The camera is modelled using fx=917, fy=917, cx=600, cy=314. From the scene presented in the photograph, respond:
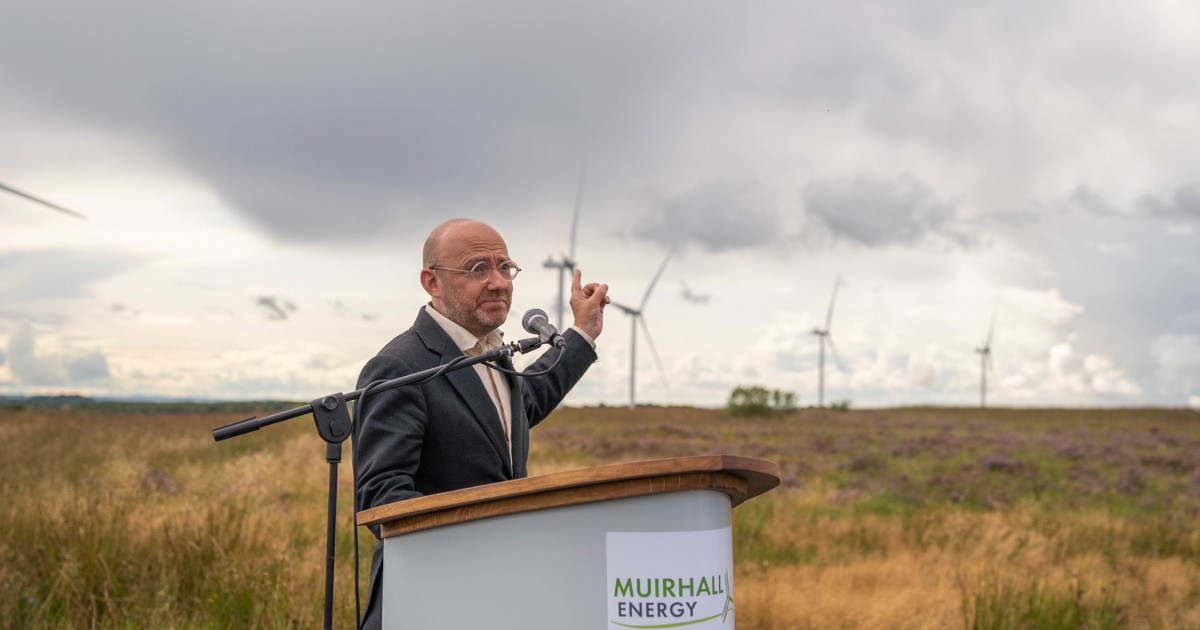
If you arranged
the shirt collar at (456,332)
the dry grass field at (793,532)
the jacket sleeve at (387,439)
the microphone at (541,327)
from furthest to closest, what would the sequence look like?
the dry grass field at (793,532) < the shirt collar at (456,332) < the jacket sleeve at (387,439) < the microphone at (541,327)

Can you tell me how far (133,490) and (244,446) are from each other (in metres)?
17.6

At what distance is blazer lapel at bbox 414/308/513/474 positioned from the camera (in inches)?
136

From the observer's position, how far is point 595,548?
7.83ft

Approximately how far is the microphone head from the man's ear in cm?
57

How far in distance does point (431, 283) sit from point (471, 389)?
1.66ft

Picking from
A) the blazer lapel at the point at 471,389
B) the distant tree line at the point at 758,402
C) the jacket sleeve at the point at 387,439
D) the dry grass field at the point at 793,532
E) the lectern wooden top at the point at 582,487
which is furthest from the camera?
the distant tree line at the point at 758,402

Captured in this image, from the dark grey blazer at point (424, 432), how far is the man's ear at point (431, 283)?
3.5 inches

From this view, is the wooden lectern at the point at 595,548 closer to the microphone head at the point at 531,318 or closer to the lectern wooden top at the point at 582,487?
the lectern wooden top at the point at 582,487

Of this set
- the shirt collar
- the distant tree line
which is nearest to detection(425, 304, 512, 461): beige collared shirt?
the shirt collar

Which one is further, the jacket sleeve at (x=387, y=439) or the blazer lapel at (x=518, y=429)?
the blazer lapel at (x=518, y=429)

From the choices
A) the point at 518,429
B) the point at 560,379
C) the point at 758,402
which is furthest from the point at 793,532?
the point at 758,402

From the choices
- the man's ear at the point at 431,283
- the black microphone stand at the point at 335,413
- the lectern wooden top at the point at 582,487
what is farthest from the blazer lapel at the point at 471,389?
the lectern wooden top at the point at 582,487

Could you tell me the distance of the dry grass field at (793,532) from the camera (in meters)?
7.38

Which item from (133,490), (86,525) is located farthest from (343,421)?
(133,490)
